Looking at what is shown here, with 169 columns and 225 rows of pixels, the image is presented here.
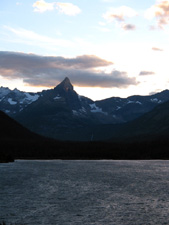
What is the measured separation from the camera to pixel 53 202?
71.7 meters

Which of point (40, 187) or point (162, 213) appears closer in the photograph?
point (162, 213)

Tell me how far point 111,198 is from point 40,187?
77.4 ft

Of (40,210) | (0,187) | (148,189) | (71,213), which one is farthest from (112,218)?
(0,187)

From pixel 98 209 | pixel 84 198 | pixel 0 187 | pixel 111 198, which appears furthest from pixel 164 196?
pixel 0 187

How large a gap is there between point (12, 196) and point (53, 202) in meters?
12.2

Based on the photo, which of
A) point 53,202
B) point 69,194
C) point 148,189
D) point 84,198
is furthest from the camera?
point 148,189

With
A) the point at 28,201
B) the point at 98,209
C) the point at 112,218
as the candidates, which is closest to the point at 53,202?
the point at 28,201

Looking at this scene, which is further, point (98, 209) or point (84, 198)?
point (84, 198)

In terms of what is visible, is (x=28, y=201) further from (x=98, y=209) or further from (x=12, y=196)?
(x=98, y=209)

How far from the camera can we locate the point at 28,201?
241ft

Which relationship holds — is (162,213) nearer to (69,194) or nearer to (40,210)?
(40,210)

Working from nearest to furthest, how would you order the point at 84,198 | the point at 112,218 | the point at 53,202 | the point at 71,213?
the point at 112,218, the point at 71,213, the point at 53,202, the point at 84,198

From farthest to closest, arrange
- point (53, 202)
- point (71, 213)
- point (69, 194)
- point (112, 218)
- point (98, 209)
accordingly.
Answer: point (69, 194), point (53, 202), point (98, 209), point (71, 213), point (112, 218)

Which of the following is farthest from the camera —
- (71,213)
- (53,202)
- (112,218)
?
(53,202)
